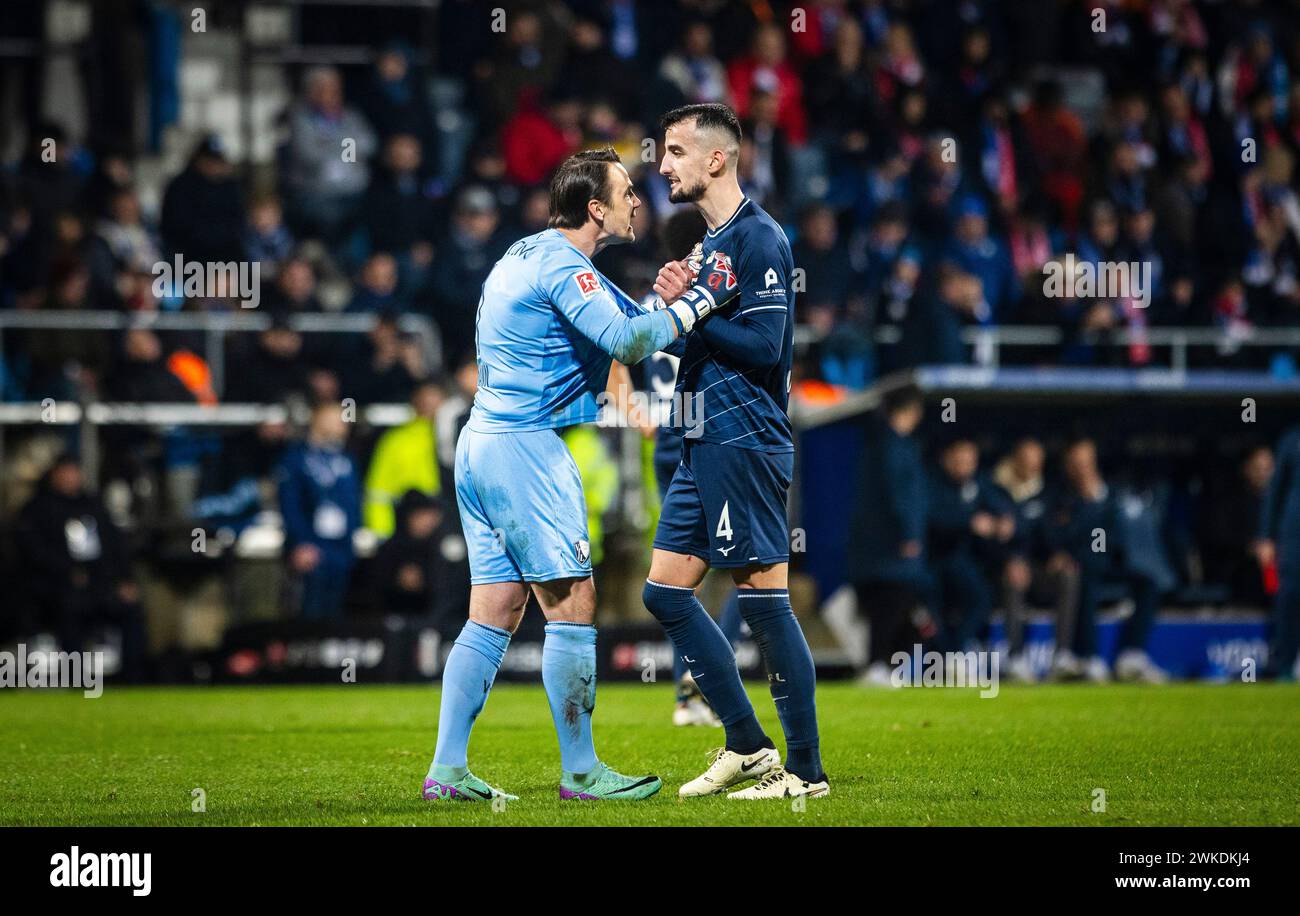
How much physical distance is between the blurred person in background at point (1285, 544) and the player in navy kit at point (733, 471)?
28.6ft

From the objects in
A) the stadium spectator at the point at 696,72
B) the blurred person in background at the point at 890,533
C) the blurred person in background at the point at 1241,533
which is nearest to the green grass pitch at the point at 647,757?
the blurred person in background at the point at 890,533

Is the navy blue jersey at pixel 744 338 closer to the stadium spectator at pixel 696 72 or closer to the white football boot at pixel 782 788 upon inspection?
the white football boot at pixel 782 788

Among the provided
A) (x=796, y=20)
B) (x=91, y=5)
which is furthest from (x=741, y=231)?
(x=91, y=5)

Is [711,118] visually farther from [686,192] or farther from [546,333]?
[546,333]

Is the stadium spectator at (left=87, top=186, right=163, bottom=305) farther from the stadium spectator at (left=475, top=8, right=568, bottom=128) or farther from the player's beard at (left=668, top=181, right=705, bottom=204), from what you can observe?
→ the player's beard at (left=668, top=181, right=705, bottom=204)

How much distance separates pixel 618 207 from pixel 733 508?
4.15 ft

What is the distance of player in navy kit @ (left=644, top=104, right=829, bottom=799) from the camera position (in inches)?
269

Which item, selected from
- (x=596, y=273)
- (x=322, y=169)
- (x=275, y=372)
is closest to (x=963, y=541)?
(x=275, y=372)

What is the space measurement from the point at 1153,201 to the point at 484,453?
13.8 metres

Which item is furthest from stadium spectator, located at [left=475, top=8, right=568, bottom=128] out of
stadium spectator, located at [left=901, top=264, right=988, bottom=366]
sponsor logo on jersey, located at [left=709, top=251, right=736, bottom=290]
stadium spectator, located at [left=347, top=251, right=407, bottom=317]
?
sponsor logo on jersey, located at [left=709, top=251, right=736, bottom=290]

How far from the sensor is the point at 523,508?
22.1 ft

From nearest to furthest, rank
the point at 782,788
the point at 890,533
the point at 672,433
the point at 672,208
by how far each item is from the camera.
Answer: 1. the point at 782,788
2. the point at 672,433
3. the point at 890,533
4. the point at 672,208

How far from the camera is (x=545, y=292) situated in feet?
22.3

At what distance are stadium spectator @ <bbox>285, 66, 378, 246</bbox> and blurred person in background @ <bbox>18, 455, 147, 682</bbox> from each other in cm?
376
